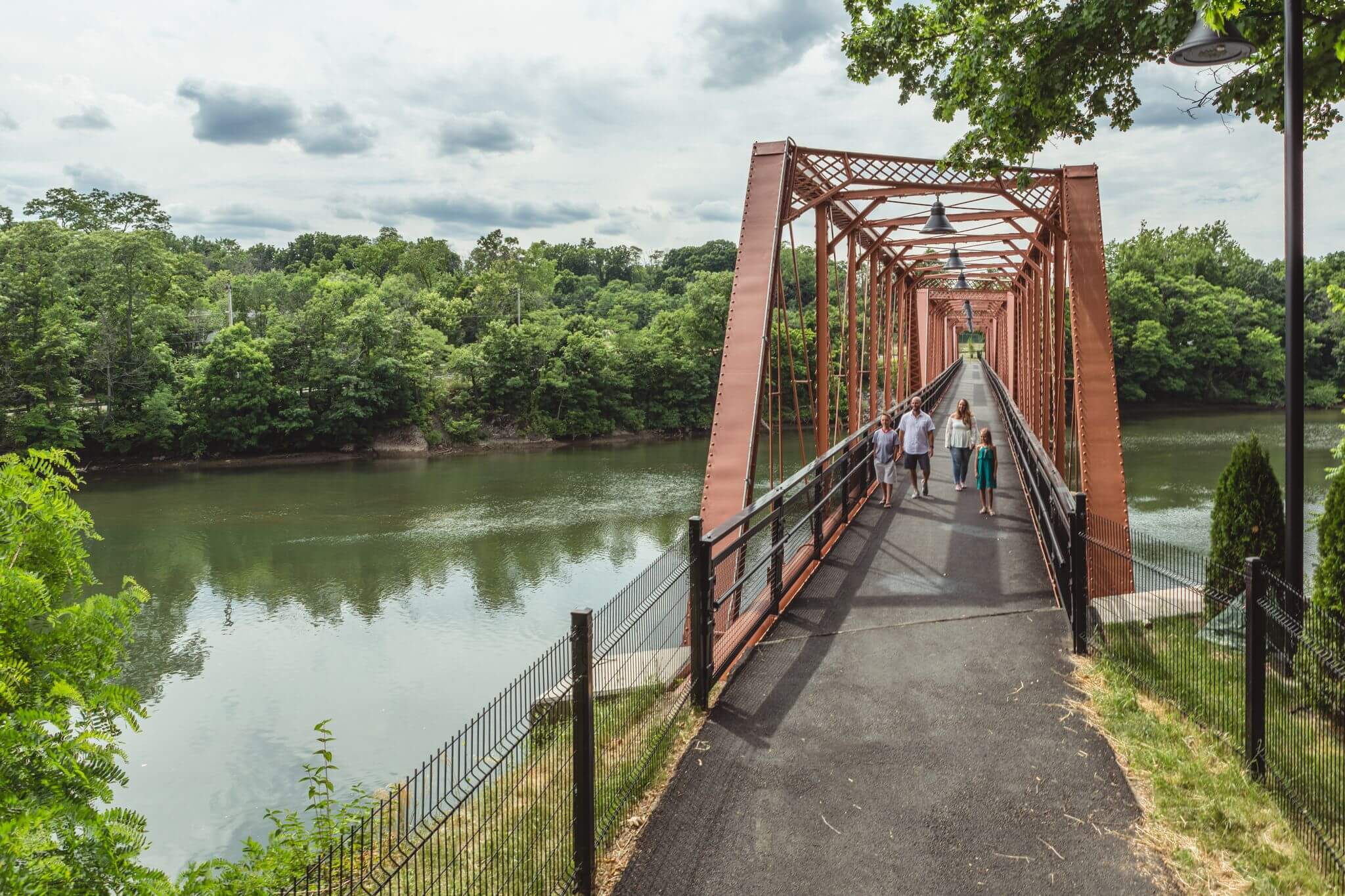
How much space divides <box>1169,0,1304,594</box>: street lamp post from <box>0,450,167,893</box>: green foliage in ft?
18.6

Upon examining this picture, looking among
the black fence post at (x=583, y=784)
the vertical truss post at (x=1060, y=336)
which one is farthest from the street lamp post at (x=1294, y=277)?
the vertical truss post at (x=1060, y=336)

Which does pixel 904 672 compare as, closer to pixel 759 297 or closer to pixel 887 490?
pixel 759 297

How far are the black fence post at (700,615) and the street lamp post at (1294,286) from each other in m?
3.20

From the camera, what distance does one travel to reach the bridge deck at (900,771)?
367cm

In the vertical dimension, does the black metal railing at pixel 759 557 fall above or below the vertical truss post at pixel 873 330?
below

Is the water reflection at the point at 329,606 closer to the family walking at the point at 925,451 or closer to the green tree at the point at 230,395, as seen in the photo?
the family walking at the point at 925,451

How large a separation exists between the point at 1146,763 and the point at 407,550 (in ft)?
64.2

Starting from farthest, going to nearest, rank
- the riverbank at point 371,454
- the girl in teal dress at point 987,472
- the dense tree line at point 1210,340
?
the dense tree line at point 1210,340, the riverbank at point 371,454, the girl in teal dress at point 987,472

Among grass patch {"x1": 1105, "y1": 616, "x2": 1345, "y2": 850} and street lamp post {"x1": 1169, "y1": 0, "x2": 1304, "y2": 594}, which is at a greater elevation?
street lamp post {"x1": 1169, "y1": 0, "x2": 1304, "y2": 594}

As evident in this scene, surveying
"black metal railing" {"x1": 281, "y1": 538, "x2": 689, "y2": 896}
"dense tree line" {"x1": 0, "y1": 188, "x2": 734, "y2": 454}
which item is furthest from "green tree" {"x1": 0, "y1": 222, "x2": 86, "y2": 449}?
"black metal railing" {"x1": 281, "y1": 538, "x2": 689, "y2": 896}

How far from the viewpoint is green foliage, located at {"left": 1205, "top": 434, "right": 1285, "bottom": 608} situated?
8.19m

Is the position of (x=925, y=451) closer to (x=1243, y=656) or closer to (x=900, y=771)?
(x=1243, y=656)

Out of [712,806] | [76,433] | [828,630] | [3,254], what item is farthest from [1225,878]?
[3,254]

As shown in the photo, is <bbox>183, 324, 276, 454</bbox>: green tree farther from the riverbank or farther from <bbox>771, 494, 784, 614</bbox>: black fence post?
<bbox>771, 494, 784, 614</bbox>: black fence post
